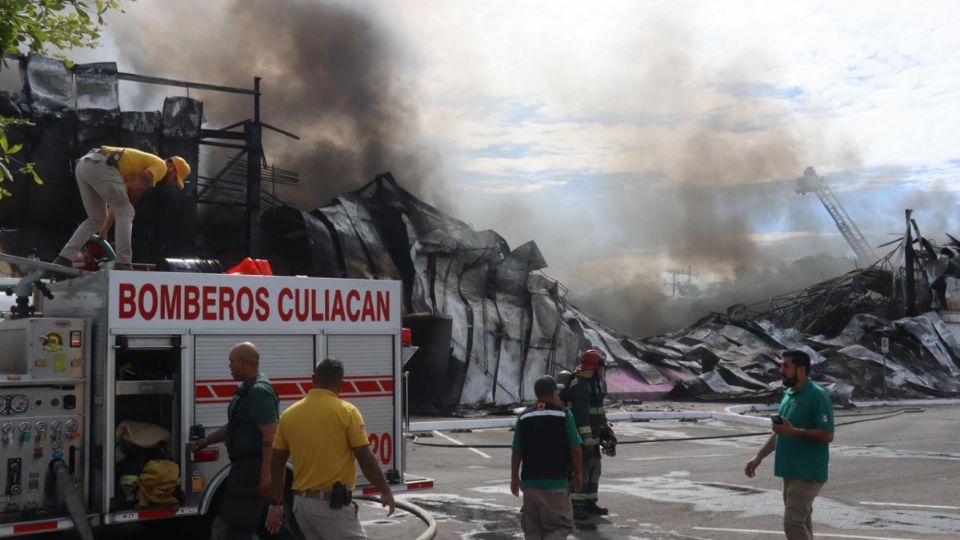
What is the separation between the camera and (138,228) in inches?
997

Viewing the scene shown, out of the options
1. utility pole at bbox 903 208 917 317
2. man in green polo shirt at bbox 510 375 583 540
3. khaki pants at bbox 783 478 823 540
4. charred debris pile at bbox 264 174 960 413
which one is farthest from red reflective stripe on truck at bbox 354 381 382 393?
utility pole at bbox 903 208 917 317

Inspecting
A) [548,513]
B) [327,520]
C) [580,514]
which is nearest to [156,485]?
[327,520]

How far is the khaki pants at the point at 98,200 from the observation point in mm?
7992

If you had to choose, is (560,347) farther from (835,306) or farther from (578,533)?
(835,306)

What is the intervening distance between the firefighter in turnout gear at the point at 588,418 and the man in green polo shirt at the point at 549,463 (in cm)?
279

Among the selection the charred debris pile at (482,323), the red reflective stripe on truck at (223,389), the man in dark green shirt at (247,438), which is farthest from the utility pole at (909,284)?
the man in dark green shirt at (247,438)

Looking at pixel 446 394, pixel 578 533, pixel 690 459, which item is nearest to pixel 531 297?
pixel 446 394

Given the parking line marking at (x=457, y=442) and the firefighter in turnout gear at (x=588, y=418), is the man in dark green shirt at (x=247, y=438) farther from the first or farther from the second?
the parking line marking at (x=457, y=442)

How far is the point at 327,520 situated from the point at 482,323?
19532 mm

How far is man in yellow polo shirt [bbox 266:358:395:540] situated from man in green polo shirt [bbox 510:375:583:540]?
1.38 m

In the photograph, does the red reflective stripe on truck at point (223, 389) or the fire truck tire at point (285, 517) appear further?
the red reflective stripe on truck at point (223, 389)

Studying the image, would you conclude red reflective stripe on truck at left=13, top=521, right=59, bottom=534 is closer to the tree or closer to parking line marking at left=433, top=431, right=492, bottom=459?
the tree

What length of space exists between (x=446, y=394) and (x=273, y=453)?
18.1 metres

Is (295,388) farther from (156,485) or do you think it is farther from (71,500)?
(71,500)
